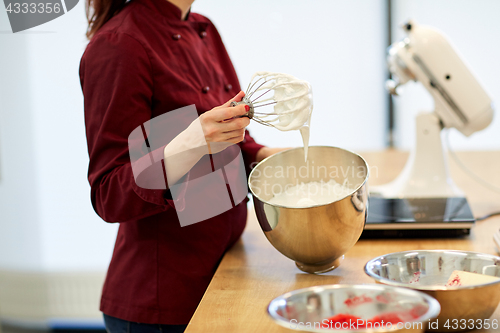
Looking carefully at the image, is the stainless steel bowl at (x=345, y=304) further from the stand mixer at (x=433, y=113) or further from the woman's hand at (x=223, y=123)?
the stand mixer at (x=433, y=113)

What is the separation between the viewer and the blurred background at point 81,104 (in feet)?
6.60

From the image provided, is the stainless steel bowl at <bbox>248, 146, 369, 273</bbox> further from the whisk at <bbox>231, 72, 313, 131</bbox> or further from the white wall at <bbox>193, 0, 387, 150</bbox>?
the white wall at <bbox>193, 0, 387, 150</bbox>

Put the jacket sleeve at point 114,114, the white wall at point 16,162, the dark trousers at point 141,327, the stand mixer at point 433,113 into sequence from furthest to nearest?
1. the white wall at point 16,162
2. the stand mixer at point 433,113
3. the dark trousers at point 141,327
4. the jacket sleeve at point 114,114

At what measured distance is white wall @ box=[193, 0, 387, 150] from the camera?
244 cm

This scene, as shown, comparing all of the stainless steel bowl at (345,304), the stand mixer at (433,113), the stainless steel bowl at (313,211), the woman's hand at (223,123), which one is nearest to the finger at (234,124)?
the woman's hand at (223,123)

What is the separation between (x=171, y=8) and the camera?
103cm

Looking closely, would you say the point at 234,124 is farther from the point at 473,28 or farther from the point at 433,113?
the point at 473,28

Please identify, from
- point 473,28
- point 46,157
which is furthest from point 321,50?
point 46,157

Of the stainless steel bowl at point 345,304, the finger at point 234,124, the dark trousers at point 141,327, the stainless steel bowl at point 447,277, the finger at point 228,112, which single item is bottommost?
the dark trousers at point 141,327

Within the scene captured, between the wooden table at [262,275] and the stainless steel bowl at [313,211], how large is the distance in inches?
1.8

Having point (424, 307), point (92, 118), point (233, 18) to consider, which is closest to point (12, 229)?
point (92, 118)

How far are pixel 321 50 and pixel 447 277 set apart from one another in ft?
6.17

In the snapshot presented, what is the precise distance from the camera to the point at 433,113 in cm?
139

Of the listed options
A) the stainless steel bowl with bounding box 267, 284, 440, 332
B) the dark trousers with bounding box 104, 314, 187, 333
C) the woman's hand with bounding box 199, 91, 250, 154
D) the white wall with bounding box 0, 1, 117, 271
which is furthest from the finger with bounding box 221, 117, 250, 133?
the white wall with bounding box 0, 1, 117, 271
